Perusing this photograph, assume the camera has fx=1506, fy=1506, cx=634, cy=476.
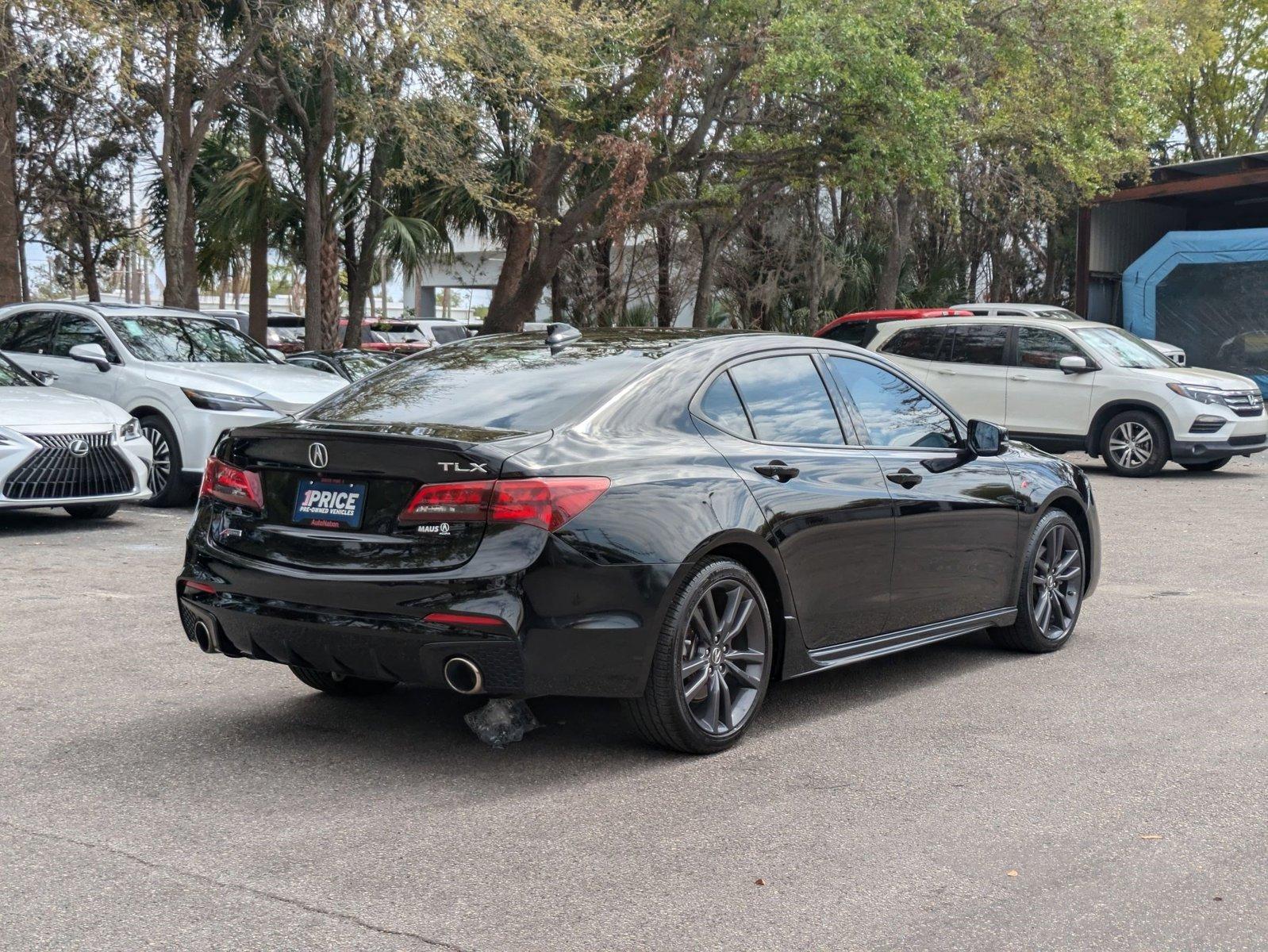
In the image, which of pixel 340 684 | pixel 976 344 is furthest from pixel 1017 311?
pixel 340 684

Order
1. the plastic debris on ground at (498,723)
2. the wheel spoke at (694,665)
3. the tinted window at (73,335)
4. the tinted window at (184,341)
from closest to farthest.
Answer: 1. the wheel spoke at (694,665)
2. the plastic debris on ground at (498,723)
3. the tinted window at (184,341)
4. the tinted window at (73,335)

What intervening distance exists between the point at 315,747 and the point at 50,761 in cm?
88

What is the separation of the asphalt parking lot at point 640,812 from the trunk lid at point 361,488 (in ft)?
2.42

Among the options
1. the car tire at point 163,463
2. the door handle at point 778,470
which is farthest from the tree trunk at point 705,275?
the door handle at point 778,470

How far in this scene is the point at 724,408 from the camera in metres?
5.63

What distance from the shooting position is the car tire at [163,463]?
12383 mm

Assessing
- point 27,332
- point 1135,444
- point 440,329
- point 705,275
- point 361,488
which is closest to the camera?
point 361,488

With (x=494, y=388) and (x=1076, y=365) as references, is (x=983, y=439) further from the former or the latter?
(x=1076, y=365)

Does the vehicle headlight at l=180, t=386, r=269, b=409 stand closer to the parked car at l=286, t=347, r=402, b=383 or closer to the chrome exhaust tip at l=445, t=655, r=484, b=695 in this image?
the parked car at l=286, t=347, r=402, b=383

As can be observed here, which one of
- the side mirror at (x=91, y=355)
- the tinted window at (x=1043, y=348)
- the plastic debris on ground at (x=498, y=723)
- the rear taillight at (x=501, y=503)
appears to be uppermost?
the tinted window at (x=1043, y=348)

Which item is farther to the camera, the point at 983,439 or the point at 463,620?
the point at 983,439

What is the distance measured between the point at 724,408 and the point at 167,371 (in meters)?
8.12

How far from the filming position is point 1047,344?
55.6 feet

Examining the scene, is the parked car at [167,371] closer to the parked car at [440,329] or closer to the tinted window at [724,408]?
the tinted window at [724,408]
